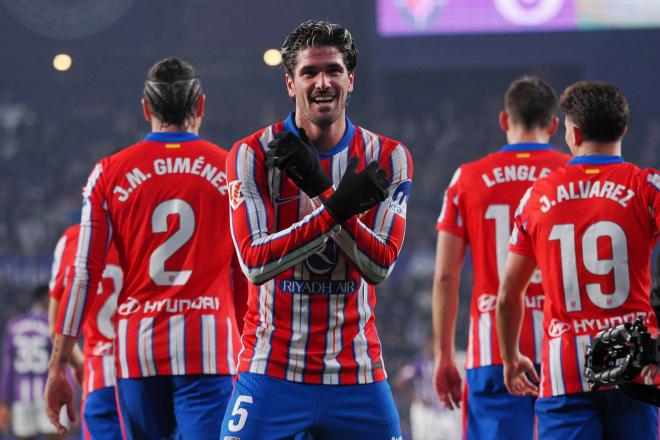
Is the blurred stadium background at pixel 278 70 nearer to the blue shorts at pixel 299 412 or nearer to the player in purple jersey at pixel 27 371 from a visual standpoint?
the player in purple jersey at pixel 27 371

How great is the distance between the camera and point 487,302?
16.1 ft

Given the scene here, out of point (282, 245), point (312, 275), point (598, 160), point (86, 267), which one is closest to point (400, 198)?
point (312, 275)

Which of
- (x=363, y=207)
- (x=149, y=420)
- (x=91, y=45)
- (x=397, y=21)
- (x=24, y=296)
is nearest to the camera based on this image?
(x=363, y=207)

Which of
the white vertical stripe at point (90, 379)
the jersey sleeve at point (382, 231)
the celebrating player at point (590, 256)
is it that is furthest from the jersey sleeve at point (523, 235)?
the white vertical stripe at point (90, 379)

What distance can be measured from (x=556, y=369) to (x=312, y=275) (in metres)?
1.27

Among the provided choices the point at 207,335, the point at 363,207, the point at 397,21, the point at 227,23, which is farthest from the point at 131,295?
the point at 227,23

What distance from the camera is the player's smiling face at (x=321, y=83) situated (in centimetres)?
306

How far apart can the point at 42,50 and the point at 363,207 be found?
20495mm

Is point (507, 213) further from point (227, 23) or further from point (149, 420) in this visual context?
point (227, 23)

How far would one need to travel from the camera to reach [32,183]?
21.1 m

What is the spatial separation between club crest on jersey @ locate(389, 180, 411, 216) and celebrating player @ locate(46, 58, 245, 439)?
117 centimetres

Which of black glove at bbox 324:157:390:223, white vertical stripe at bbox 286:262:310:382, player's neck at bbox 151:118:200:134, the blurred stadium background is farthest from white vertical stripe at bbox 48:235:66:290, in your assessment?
the blurred stadium background

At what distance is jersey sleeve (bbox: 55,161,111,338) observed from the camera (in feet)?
13.6

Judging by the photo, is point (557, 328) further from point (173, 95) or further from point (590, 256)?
point (173, 95)
